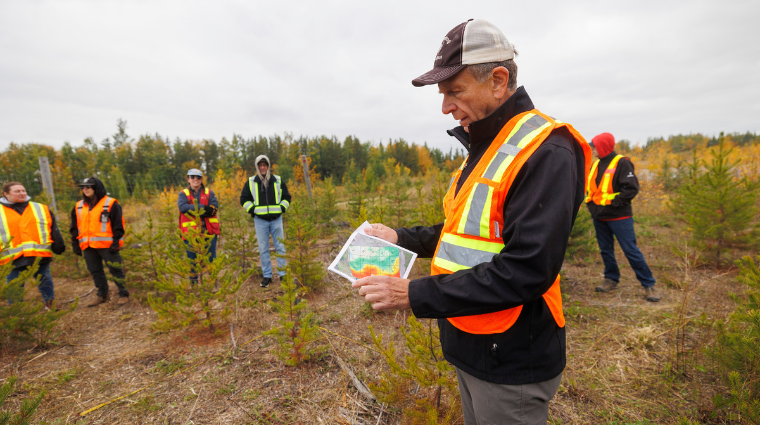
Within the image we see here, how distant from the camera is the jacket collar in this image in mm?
1267

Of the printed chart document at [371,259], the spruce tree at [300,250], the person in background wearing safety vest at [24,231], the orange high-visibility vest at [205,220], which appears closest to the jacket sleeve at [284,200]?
the spruce tree at [300,250]

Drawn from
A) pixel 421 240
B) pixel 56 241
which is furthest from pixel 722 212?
pixel 56 241

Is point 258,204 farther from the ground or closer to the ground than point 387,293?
farther from the ground

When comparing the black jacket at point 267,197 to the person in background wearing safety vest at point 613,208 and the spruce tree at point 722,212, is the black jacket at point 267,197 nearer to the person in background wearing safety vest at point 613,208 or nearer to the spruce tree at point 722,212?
the person in background wearing safety vest at point 613,208

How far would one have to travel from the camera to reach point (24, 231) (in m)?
4.88

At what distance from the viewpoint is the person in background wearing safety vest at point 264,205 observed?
598 centimetres

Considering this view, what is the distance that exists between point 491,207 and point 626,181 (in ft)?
15.7

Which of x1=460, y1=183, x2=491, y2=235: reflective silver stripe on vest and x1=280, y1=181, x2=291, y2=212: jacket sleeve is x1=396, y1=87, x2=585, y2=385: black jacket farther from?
x1=280, y1=181, x2=291, y2=212: jacket sleeve

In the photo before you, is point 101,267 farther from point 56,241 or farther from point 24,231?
point 24,231

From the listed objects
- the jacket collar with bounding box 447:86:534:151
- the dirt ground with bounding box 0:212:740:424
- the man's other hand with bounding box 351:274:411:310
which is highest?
the jacket collar with bounding box 447:86:534:151

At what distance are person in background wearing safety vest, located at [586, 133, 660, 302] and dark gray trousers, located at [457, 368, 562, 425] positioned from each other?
4462 millimetres

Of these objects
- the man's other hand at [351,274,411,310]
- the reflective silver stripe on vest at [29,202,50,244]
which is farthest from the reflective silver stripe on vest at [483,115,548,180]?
the reflective silver stripe on vest at [29,202,50,244]

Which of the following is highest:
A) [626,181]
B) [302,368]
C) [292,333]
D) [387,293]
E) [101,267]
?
[626,181]

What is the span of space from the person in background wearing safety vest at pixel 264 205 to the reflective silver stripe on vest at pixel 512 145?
5.44 m
